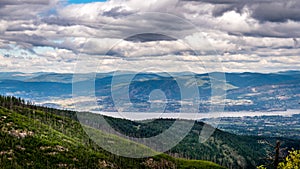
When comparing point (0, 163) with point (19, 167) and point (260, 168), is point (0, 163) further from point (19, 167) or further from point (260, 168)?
point (260, 168)

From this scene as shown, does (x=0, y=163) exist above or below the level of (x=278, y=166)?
below

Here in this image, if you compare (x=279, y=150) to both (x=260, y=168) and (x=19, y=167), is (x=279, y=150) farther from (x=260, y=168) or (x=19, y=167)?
(x=19, y=167)

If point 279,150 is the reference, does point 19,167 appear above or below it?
below

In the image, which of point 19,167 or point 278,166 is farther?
point 19,167

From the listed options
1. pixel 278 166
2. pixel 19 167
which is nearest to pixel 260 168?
pixel 278 166

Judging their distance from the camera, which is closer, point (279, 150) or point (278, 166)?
point (279, 150)

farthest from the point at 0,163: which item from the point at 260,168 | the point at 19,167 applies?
the point at 260,168

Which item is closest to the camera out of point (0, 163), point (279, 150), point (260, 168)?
point (279, 150)

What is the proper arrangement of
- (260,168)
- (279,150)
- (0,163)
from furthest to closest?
(0,163) → (260,168) → (279,150)
